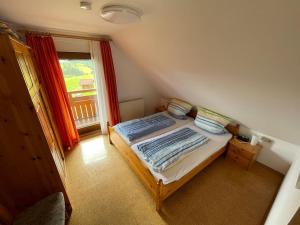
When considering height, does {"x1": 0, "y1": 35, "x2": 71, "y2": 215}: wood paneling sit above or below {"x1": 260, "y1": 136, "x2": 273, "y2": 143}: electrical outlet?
above

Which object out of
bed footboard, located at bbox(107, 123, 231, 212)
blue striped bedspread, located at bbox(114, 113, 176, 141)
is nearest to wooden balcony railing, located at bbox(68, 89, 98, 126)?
blue striped bedspread, located at bbox(114, 113, 176, 141)

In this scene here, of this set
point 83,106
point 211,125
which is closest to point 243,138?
point 211,125

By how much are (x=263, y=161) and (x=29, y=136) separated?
11.3 ft

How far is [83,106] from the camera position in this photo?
3.69 metres

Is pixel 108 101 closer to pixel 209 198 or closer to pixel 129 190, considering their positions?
pixel 129 190

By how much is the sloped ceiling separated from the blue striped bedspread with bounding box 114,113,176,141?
1155mm

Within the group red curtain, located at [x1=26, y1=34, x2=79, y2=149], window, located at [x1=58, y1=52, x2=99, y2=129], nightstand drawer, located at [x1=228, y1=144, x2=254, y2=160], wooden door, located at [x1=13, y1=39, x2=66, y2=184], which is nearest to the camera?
wooden door, located at [x1=13, y1=39, x2=66, y2=184]

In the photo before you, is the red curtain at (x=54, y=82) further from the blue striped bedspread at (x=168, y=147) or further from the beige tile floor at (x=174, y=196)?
the blue striped bedspread at (x=168, y=147)

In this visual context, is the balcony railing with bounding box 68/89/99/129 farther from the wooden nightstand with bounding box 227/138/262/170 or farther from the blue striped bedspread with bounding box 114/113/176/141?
the wooden nightstand with bounding box 227/138/262/170

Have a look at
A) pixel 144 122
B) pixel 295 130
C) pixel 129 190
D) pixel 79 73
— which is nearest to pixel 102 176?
A: pixel 129 190

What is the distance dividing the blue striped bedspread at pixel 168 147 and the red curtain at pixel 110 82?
1386 mm

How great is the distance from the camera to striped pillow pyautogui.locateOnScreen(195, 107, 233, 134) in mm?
2451

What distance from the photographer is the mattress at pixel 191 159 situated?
1.62 meters

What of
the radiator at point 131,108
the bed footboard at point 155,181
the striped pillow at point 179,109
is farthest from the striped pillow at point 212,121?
the radiator at point 131,108
